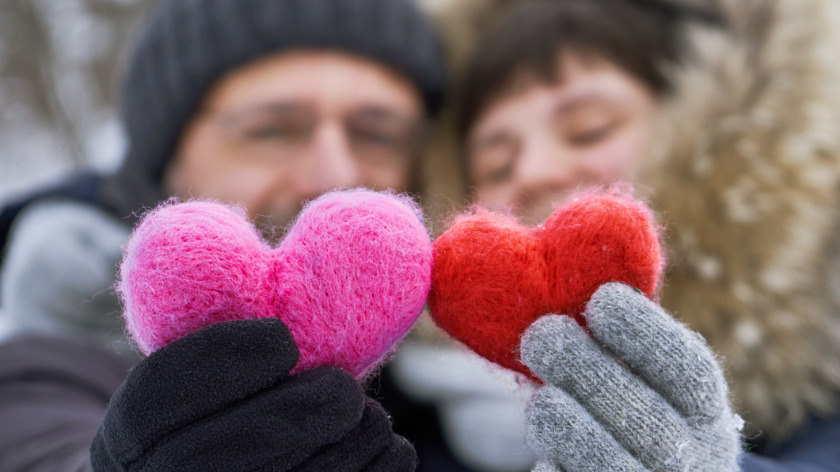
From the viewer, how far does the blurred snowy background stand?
223 inches

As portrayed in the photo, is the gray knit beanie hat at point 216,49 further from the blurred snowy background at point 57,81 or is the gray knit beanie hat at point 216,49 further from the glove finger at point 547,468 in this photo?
the blurred snowy background at point 57,81

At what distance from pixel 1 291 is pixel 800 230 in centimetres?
215

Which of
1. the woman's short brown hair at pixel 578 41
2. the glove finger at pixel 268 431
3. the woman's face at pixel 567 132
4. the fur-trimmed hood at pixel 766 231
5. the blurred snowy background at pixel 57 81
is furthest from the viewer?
the blurred snowy background at pixel 57 81

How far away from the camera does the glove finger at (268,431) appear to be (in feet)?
1.50

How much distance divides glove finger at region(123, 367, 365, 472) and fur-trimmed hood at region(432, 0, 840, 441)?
0.71 meters

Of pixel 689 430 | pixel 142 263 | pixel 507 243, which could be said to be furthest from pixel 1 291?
pixel 689 430

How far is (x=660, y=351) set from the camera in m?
0.48

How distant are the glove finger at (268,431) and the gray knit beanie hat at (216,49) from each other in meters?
1.20

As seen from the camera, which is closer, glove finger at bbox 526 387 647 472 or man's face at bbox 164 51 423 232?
glove finger at bbox 526 387 647 472

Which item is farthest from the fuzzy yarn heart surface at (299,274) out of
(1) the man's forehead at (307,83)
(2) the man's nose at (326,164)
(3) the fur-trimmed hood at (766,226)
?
(1) the man's forehead at (307,83)

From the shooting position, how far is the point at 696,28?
1.30 m

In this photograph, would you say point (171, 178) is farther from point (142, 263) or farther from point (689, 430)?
point (689, 430)

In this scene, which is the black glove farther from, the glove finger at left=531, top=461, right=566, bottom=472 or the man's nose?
the man's nose

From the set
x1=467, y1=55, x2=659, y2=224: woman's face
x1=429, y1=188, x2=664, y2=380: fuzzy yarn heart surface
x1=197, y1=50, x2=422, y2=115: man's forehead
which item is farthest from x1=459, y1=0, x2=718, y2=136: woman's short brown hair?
x1=429, y1=188, x2=664, y2=380: fuzzy yarn heart surface
